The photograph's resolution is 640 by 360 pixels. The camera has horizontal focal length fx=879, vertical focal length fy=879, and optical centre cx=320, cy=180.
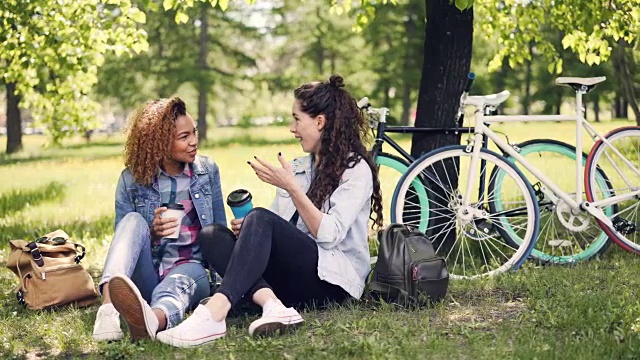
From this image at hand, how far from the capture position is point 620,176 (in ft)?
20.9

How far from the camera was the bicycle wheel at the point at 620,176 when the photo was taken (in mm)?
6055

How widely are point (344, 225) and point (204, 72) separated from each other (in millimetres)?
24345

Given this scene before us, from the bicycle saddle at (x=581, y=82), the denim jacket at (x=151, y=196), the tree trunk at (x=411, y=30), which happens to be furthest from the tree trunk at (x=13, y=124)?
the bicycle saddle at (x=581, y=82)

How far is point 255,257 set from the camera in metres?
4.25

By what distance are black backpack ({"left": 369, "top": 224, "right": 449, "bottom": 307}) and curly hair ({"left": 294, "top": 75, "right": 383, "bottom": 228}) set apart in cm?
38

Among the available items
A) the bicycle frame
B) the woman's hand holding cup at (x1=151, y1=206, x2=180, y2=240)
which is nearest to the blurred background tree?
the bicycle frame

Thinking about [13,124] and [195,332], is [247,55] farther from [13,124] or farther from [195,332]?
[195,332]

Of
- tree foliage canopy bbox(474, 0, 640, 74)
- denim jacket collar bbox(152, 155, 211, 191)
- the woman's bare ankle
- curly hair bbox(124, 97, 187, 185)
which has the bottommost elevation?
the woman's bare ankle

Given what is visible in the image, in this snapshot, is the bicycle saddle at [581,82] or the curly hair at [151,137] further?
the bicycle saddle at [581,82]

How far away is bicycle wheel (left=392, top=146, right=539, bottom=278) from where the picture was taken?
5.66m

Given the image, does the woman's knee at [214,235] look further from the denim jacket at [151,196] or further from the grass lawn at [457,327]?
the grass lawn at [457,327]

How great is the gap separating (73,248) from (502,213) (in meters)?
2.79

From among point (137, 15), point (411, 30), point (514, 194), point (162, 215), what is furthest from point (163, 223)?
point (411, 30)

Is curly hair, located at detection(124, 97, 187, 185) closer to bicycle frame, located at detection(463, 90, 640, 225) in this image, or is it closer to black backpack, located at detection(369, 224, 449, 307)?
black backpack, located at detection(369, 224, 449, 307)
